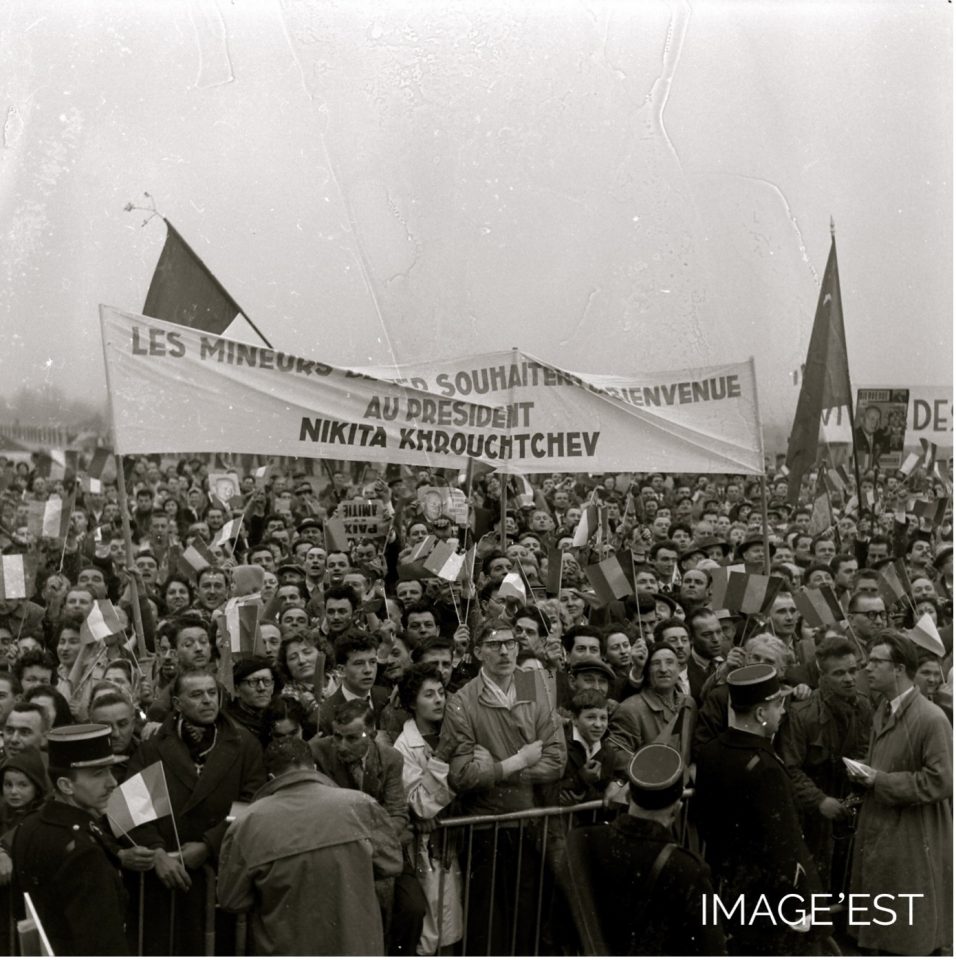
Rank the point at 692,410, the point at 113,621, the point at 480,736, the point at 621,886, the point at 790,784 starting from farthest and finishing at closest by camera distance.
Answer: the point at 692,410, the point at 113,621, the point at 480,736, the point at 790,784, the point at 621,886

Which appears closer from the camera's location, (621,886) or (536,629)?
(621,886)

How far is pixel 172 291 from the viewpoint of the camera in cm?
998

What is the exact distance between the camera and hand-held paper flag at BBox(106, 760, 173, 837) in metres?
4.70

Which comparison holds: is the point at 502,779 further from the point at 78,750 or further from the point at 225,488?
the point at 225,488

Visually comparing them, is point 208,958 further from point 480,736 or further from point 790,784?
point 790,784

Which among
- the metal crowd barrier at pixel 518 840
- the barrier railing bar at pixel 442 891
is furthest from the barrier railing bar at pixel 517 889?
the barrier railing bar at pixel 442 891

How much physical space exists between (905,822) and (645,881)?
2052mm

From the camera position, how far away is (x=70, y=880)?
4242 millimetres

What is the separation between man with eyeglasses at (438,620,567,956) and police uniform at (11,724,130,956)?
5.11 feet

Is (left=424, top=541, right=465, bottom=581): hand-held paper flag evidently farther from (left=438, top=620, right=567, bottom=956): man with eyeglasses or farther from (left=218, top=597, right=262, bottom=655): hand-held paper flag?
(left=438, top=620, right=567, bottom=956): man with eyeglasses

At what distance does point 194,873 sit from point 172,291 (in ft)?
19.4

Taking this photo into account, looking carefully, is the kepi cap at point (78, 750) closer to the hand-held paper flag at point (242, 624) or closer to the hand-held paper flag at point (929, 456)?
the hand-held paper flag at point (242, 624)

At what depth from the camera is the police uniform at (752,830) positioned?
470cm

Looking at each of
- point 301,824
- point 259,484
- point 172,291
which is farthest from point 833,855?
point 259,484
